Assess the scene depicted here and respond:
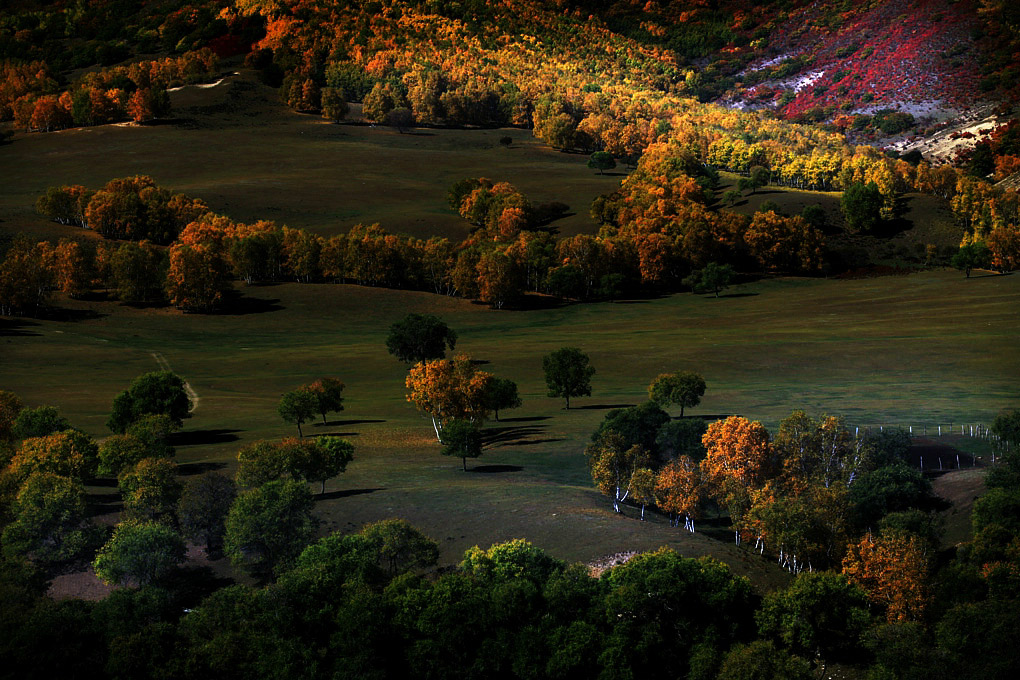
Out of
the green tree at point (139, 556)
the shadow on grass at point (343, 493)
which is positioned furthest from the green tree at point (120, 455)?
the shadow on grass at point (343, 493)

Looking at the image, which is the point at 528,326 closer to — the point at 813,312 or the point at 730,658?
the point at 813,312

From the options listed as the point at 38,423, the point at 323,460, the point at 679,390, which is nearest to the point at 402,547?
the point at 323,460

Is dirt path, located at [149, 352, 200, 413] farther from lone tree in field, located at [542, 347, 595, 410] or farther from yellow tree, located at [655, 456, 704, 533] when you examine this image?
yellow tree, located at [655, 456, 704, 533]

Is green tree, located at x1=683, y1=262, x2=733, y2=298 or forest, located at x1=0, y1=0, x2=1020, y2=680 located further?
green tree, located at x1=683, y1=262, x2=733, y2=298

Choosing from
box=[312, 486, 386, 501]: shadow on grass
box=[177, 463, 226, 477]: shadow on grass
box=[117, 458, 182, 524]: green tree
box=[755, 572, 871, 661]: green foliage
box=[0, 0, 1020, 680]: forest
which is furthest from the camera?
box=[177, 463, 226, 477]: shadow on grass

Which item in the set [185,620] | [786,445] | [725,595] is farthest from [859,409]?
[185,620]

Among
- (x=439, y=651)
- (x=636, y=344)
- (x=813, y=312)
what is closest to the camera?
(x=439, y=651)

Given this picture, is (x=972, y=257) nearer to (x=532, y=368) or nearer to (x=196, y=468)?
(x=532, y=368)

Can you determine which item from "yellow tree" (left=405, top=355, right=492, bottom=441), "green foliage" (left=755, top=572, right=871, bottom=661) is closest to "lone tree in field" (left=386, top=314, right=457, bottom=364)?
"yellow tree" (left=405, top=355, right=492, bottom=441)
